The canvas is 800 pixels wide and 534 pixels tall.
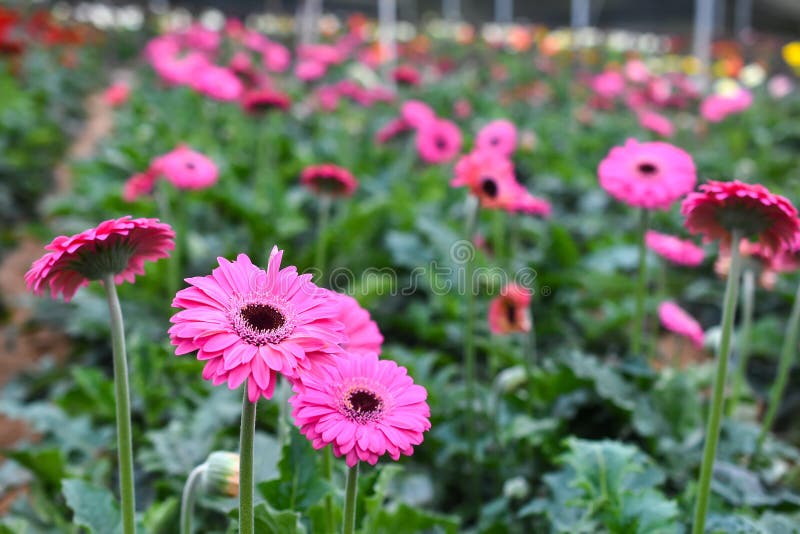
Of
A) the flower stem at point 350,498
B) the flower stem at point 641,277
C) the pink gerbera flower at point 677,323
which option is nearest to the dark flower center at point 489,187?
the flower stem at point 641,277

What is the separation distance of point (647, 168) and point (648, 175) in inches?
1.0

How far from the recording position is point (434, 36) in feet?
37.7

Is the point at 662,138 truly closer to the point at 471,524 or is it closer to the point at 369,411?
the point at 471,524

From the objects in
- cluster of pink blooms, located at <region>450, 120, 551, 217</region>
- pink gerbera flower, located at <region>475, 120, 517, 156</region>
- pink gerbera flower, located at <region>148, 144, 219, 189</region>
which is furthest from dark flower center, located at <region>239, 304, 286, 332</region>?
pink gerbera flower, located at <region>475, 120, 517, 156</region>

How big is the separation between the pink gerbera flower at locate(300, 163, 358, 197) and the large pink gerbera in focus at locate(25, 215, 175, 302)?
121 centimetres

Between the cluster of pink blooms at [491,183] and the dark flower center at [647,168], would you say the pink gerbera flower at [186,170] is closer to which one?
the cluster of pink blooms at [491,183]

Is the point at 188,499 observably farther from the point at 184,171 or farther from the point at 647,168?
the point at 184,171

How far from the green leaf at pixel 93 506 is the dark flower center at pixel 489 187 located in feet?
3.61

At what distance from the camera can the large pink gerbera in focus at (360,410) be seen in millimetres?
996

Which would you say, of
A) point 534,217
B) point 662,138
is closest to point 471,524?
point 534,217

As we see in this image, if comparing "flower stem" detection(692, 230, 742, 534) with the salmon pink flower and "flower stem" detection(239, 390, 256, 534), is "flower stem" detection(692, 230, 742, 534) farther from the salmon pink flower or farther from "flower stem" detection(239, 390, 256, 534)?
the salmon pink flower

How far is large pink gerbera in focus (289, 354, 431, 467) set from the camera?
996mm

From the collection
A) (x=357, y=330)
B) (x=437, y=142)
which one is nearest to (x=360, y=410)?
(x=357, y=330)

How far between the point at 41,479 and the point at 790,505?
1.73 metres
